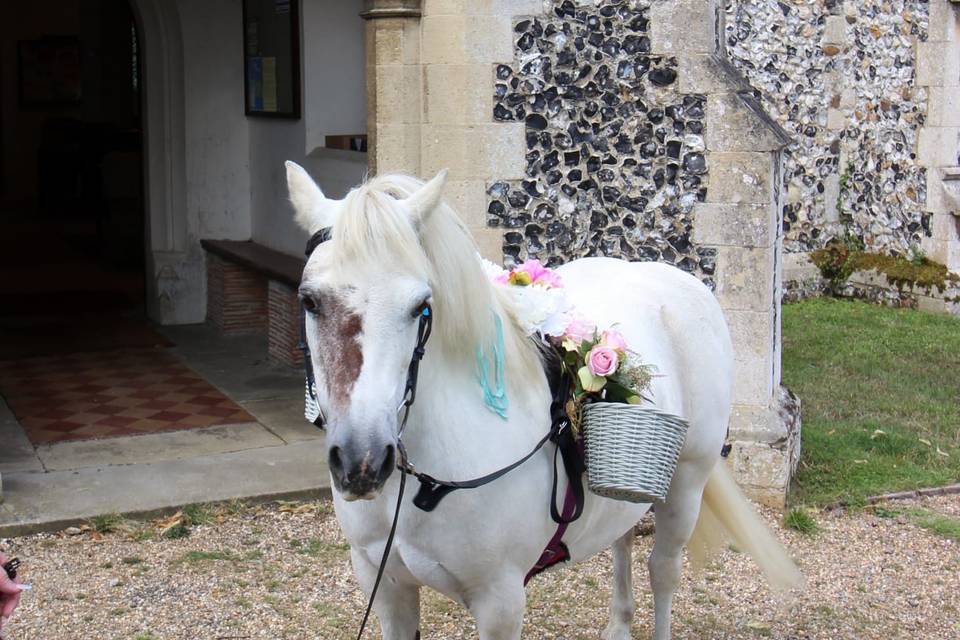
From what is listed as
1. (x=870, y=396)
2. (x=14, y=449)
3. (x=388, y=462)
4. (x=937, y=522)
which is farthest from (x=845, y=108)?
(x=388, y=462)

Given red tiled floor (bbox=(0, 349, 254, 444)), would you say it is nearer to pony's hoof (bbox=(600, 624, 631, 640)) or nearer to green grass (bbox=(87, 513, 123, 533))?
green grass (bbox=(87, 513, 123, 533))

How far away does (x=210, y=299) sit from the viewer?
34.4 feet

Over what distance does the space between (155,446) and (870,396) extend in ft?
15.6

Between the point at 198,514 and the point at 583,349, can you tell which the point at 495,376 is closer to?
the point at 583,349

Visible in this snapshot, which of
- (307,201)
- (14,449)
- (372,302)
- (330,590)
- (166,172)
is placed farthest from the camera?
(166,172)

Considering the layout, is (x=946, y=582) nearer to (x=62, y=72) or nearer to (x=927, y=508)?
(x=927, y=508)

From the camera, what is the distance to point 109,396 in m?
8.27

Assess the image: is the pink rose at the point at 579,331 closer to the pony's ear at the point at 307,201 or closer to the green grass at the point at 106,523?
the pony's ear at the point at 307,201

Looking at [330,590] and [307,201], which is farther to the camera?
[330,590]

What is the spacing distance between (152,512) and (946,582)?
146 inches

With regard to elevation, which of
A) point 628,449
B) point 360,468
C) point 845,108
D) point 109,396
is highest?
point 845,108

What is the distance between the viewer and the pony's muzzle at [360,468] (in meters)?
2.69

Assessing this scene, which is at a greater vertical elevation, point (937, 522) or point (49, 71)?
point (49, 71)

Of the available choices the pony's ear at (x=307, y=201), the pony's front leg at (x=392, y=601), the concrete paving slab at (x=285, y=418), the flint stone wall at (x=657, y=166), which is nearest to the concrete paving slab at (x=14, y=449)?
the concrete paving slab at (x=285, y=418)
